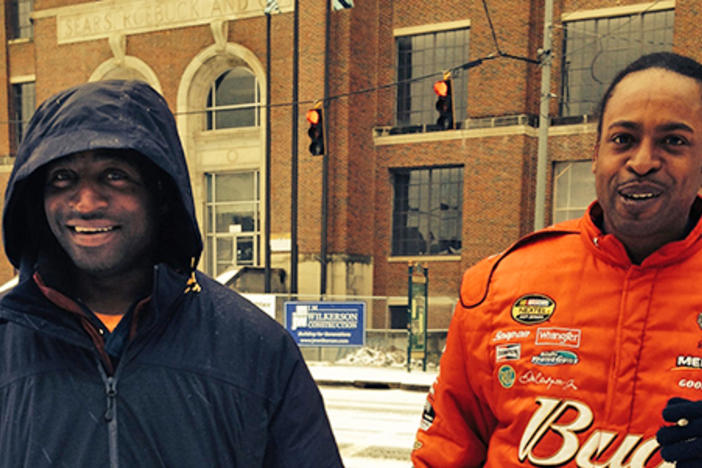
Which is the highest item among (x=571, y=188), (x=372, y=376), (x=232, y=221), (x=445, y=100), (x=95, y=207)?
(x=445, y=100)

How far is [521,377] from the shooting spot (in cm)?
235

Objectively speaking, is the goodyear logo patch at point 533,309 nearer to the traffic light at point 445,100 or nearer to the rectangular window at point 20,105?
the traffic light at point 445,100

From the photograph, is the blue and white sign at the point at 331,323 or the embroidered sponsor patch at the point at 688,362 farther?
the blue and white sign at the point at 331,323

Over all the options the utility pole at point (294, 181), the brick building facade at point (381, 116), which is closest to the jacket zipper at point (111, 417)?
the brick building facade at point (381, 116)

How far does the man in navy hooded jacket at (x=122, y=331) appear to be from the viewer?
1.94 m

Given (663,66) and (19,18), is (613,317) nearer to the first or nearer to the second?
(663,66)

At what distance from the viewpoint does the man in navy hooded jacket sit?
1.94 meters

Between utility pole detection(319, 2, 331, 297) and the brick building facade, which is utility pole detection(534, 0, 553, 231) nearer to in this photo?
the brick building facade

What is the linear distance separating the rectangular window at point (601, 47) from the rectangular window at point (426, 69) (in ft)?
11.5

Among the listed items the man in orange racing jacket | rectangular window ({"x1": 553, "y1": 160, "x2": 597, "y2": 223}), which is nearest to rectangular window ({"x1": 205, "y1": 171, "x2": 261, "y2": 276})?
rectangular window ({"x1": 553, "y1": 160, "x2": 597, "y2": 223})

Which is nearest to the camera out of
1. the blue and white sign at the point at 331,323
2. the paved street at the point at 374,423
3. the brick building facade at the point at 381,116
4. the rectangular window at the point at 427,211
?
the paved street at the point at 374,423

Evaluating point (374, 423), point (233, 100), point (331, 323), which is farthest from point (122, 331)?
point (233, 100)

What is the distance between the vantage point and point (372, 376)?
16.6 meters

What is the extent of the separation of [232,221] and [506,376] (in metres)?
26.1
